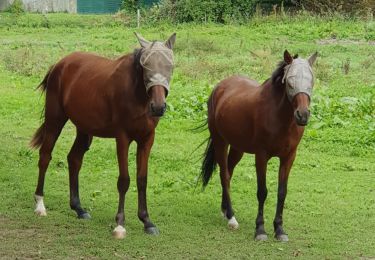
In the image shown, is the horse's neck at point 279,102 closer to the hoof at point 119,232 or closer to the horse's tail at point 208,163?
the horse's tail at point 208,163

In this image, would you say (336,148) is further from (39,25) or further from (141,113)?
(39,25)

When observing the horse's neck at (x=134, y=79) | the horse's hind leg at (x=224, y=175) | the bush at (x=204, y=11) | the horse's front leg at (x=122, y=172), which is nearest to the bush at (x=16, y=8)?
the bush at (x=204, y=11)

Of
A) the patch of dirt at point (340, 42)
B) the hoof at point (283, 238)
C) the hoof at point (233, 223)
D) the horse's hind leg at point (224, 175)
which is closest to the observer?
the hoof at point (283, 238)

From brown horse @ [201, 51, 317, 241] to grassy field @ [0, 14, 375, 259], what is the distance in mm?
492

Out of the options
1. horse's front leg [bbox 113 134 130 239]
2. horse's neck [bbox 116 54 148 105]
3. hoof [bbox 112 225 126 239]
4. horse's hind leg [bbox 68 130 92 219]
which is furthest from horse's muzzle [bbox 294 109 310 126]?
horse's hind leg [bbox 68 130 92 219]

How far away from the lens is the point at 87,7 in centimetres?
4453

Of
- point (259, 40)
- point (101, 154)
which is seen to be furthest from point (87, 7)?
point (101, 154)

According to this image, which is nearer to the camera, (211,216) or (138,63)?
(138,63)

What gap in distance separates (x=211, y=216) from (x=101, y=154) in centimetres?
323

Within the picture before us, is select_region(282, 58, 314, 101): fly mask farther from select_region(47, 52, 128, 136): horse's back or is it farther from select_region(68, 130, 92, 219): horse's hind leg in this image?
select_region(68, 130, 92, 219): horse's hind leg

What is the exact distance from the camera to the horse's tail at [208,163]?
882 centimetres

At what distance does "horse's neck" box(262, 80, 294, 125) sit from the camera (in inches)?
295

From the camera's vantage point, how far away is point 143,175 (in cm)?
786

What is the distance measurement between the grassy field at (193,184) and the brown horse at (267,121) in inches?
19.4
